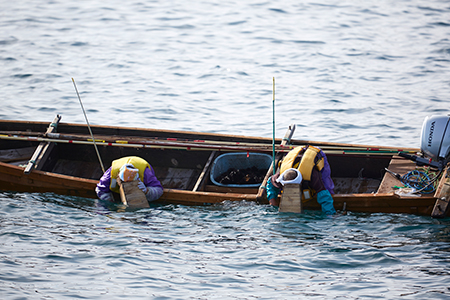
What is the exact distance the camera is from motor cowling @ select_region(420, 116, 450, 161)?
278 inches

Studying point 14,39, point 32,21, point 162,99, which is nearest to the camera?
point 162,99

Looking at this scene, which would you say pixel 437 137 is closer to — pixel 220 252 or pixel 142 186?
pixel 220 252

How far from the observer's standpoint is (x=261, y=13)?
2988 cm

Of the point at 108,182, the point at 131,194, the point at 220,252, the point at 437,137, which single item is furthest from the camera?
the point at 108,182

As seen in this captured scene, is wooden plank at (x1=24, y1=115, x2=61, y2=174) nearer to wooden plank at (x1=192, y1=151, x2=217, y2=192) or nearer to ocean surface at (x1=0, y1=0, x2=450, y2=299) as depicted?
ocean surface at (x1=0, y1=0, x2=450, y2=299)

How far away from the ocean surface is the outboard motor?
960 mm

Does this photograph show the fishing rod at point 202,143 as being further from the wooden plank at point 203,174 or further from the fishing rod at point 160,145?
the wooden plank at point 203,174

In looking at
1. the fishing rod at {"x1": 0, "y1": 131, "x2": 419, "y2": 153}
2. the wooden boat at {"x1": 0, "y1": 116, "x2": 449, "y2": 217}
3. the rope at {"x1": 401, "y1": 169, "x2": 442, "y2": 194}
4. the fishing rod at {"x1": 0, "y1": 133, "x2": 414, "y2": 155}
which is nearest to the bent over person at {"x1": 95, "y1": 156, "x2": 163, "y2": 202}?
the wooden boat at {"x1": 0, "y1": 116, "x2": 449, "y2": 217}

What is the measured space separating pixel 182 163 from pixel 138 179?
5.86 feet

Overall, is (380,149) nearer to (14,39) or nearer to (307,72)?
(307,72)

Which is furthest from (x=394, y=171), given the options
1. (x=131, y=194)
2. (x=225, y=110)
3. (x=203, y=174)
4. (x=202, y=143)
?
(x=225, y=110)

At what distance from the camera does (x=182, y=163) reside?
31.4 feet

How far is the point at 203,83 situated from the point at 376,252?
14723 millimetres

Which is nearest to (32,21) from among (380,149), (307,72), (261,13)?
(261,13)
